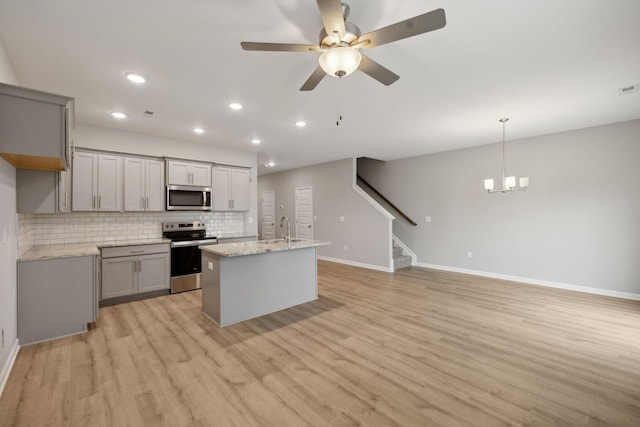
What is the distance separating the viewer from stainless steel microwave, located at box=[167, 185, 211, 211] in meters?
4.75

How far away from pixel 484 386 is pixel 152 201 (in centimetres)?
501

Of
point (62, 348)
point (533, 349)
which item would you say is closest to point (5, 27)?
point (62, 348)

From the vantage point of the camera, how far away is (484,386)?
2160mm

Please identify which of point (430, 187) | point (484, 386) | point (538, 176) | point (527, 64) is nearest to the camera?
point (484, 386)

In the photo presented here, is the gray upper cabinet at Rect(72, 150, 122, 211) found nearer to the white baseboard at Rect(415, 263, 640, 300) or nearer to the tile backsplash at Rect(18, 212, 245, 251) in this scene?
the tile backsplash at Rect(18, 212, 245, 251)

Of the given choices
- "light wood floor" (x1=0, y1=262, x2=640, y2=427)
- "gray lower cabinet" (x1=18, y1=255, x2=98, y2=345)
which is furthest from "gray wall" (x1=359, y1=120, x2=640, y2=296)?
"gray lower cabinet" (x1=18, y1=255, x2=98, y2=345)

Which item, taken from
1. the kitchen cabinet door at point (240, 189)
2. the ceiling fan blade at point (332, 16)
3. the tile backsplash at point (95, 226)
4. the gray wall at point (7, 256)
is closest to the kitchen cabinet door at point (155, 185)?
the tile backsplash at point (95, 226)

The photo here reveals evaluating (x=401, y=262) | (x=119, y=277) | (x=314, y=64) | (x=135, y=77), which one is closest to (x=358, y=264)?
(x=401, y=262)

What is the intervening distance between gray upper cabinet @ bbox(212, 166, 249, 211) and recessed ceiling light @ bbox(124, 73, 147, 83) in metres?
2.60

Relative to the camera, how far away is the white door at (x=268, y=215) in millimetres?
9373

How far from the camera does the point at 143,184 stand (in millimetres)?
4555

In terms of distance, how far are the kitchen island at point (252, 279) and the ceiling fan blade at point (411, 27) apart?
2.44 metres

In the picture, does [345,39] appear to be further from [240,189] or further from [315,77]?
[240,189]

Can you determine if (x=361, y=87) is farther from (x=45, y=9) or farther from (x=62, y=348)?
(x=62, y=348)
